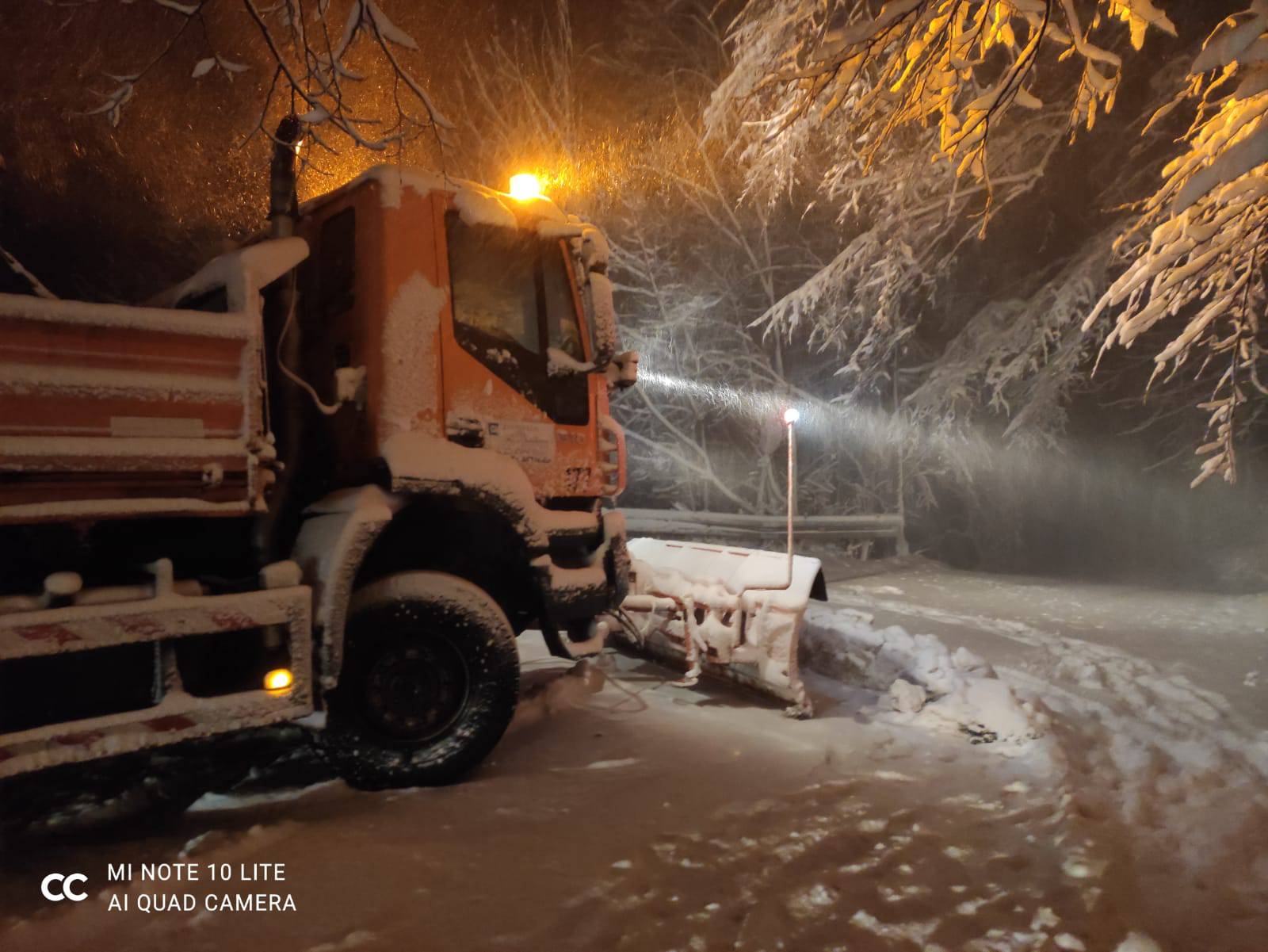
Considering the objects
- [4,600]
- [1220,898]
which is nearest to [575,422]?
[4,600]

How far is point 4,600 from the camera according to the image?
2.80 meters

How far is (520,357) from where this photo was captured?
4.36 metres

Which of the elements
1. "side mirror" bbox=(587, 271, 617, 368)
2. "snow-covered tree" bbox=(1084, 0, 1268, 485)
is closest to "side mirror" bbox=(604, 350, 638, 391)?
"side mirror" bbox=(587, 271, 617, 368)

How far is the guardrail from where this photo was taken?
1369 cm

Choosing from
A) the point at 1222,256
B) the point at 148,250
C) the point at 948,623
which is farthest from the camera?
the point at 948,623

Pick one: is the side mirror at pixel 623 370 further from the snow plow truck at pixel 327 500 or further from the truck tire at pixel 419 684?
the truck tire at pixel 419 684

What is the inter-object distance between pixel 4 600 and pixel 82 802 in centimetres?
126

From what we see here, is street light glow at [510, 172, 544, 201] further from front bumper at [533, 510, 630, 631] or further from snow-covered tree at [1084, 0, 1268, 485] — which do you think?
snow-covered tree at [1084, 0, 1268, 485]

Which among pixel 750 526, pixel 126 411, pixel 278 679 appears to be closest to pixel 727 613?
pixel 278 679

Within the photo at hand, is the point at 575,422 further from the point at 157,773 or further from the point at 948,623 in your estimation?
the point at 948,623

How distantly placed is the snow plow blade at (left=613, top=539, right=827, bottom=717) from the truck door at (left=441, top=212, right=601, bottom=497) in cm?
136

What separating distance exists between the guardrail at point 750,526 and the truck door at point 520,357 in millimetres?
8837

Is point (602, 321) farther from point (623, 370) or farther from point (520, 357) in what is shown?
point (520, 357)

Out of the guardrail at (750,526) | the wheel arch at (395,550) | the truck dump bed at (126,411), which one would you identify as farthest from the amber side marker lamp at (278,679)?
the guardrail at (750,526)
